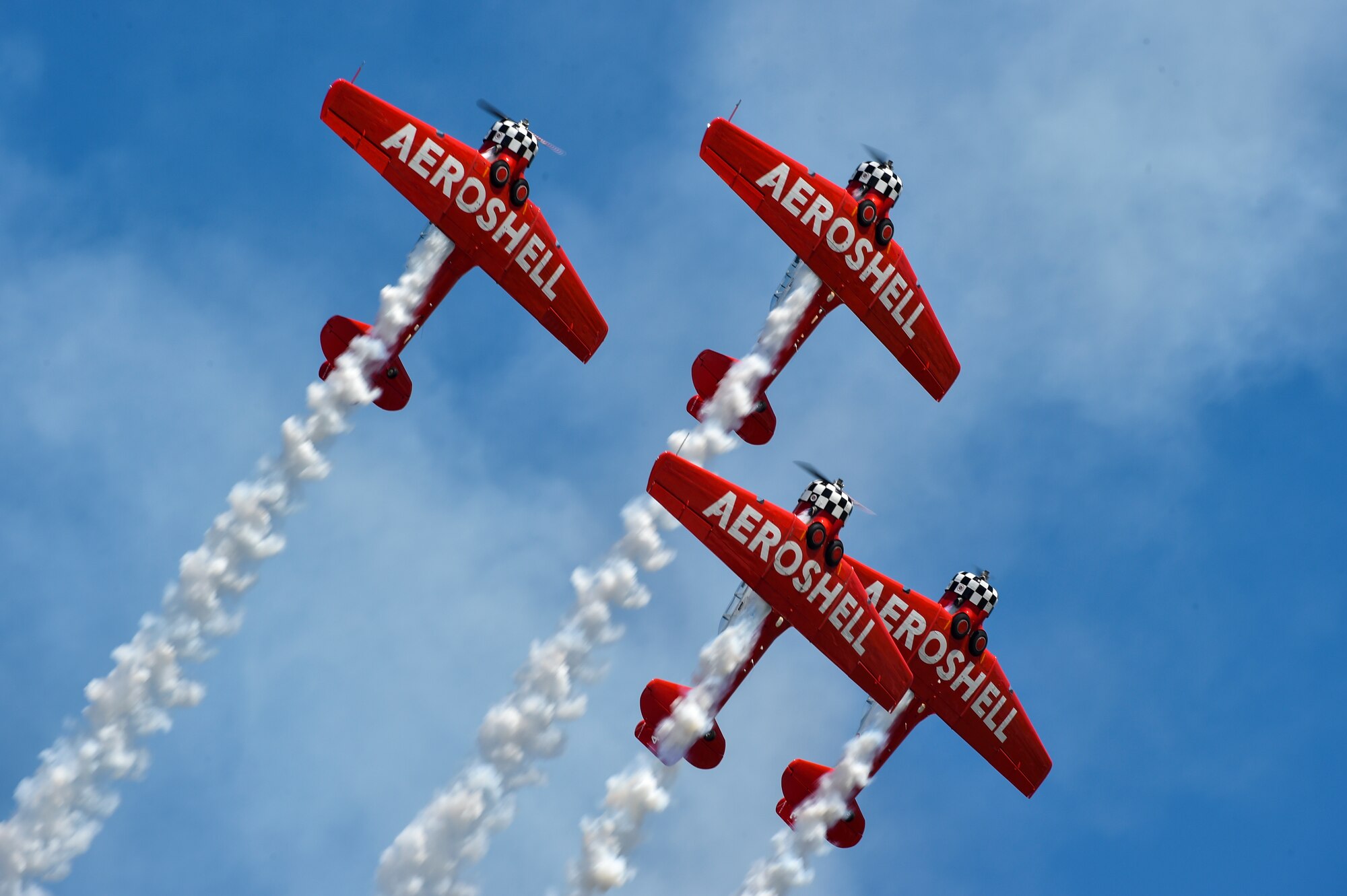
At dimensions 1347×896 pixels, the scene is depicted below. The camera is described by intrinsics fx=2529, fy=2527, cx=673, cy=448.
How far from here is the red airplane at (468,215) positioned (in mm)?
78250

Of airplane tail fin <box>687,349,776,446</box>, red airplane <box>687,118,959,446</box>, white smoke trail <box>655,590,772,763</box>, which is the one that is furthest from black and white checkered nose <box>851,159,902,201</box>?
white smoke trail <box>655,590,772,763</box>

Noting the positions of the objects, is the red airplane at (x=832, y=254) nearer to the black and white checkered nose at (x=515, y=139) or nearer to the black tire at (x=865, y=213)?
the black tire at (x=865, y=213)

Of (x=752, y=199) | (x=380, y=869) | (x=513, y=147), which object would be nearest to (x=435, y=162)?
(x=513, y=147)

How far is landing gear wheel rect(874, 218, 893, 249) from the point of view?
267ft

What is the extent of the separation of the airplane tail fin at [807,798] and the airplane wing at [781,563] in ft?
15.6

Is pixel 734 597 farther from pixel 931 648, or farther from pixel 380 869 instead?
pixel 380 869

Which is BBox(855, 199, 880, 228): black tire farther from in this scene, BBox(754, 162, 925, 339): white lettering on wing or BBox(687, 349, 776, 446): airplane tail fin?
BBox(687, 349, 776, 446): airplane tail fin

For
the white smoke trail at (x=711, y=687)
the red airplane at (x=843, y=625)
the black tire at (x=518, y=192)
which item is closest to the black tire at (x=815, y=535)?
the red airplane at (x=843, y=625)

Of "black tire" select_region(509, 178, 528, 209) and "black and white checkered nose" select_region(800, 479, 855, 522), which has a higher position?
"black tire" select_region(509, 178, 528, 209)

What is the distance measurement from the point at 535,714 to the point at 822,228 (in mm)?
17907

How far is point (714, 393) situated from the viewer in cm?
8288

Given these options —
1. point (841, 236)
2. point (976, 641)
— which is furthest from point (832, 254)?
point (976, 641)

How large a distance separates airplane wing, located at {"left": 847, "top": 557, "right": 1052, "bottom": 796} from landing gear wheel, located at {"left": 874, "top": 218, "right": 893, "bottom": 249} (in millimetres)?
10318

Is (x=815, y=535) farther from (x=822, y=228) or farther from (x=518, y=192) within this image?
(x=518, y=192)
